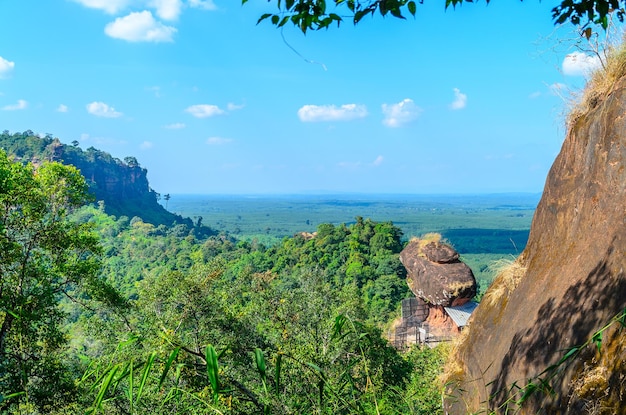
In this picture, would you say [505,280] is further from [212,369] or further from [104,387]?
[104,387]

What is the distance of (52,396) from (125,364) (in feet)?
23.5

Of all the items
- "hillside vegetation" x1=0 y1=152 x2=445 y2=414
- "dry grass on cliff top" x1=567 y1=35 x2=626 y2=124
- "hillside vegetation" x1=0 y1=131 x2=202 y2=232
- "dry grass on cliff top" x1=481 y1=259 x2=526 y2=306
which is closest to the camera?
"hillside vegetation" x1=0 y1=152 x2=445 y2=414

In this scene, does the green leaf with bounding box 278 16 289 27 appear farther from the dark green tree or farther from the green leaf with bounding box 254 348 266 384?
the dark green tree

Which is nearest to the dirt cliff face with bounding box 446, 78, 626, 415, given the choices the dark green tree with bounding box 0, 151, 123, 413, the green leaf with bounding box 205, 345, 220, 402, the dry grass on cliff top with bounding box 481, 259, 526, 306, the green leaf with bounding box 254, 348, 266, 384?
the dry grass on cliff top with bounding box 481, 259, 526, 306

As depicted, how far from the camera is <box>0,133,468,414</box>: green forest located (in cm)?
197

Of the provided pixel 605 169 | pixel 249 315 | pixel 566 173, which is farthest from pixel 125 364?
pixel 249 315

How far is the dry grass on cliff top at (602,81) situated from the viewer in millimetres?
4930

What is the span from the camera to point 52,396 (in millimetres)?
7320

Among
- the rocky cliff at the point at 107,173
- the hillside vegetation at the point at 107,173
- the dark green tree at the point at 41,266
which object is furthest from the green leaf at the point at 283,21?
the hillside vegetation at the point at 107,173

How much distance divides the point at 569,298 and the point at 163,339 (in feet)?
11.9

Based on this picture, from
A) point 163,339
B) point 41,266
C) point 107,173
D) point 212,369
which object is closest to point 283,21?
point 163,339

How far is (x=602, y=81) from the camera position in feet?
17.0

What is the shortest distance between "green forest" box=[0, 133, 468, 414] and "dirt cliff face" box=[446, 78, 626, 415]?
2.73 feet

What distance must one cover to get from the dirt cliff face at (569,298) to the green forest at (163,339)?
2.73 feet
